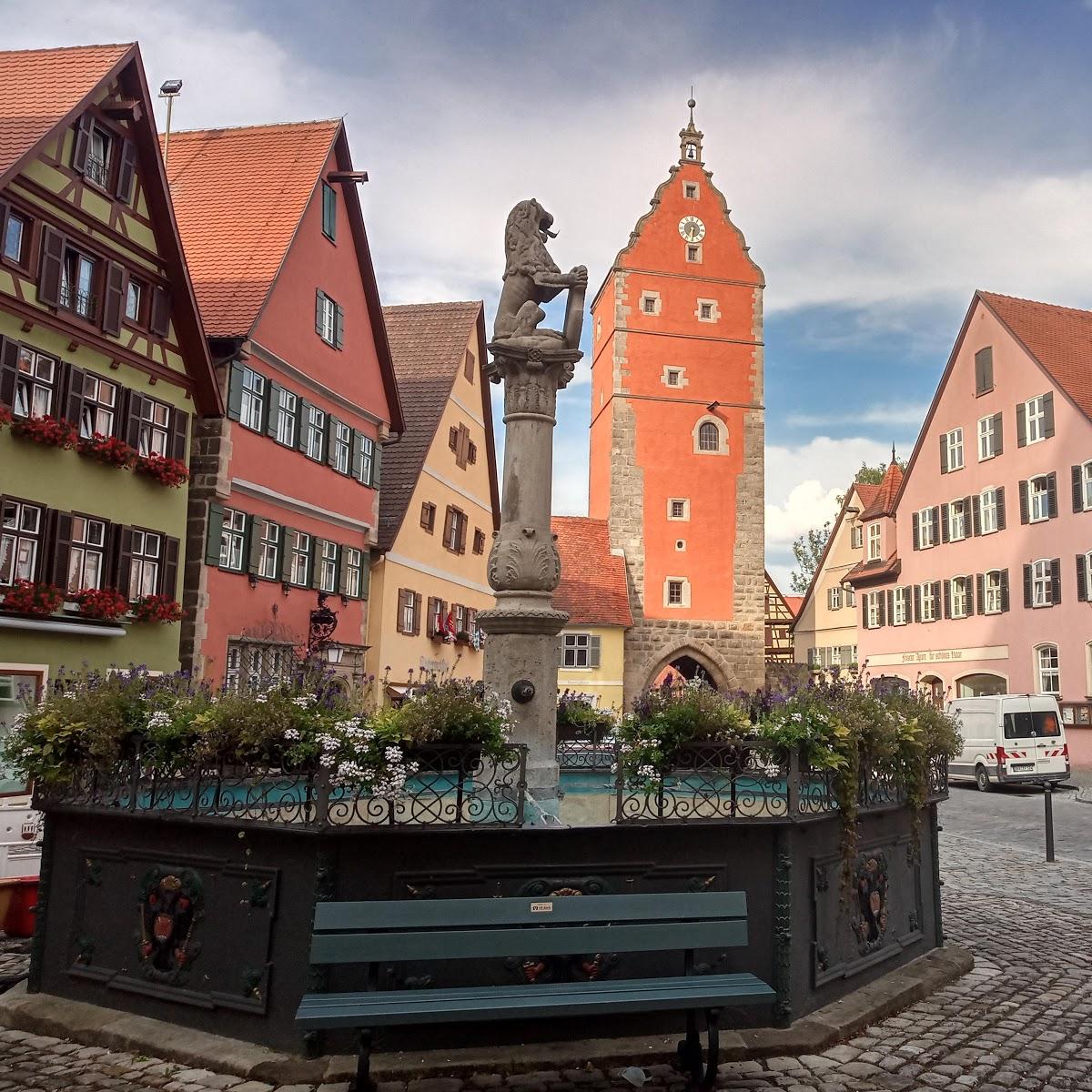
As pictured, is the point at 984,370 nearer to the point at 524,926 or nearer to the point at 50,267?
the point at 50,267

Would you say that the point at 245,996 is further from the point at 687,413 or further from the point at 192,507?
the point at 687,413

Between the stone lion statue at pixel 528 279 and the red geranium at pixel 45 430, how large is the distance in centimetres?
796

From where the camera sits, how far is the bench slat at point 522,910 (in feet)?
17.4

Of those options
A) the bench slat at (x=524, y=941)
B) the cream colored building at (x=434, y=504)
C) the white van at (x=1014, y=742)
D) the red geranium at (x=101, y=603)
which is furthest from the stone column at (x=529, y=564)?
the white van at (x=1014, y=742)

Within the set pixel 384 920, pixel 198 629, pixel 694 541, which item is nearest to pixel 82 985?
pixel 384 920

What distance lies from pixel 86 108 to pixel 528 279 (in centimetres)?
990

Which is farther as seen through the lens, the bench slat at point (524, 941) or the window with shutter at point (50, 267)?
the window with shutter at point (50, 267)

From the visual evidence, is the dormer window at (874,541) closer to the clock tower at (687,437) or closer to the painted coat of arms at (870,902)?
the clock tower at (687,437)

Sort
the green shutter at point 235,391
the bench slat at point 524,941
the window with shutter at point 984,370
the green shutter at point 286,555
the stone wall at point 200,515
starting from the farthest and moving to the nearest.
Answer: the window with shutter at point 984,370
the green shutter at point 286,555
the green shutter at point 235,391
the stone wall at point 200,515
the bench slat at point 524,941

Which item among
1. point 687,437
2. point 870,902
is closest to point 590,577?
point 687,437

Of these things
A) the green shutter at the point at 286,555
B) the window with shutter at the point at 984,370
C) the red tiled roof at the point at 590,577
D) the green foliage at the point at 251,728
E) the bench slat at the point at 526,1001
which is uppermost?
the window with shutter at the point at 984,370

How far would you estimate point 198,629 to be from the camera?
17.2m

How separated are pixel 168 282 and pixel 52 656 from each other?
613 cm

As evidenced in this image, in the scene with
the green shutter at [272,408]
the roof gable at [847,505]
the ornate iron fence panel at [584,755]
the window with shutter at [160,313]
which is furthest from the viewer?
the roof gable at [847,505]
